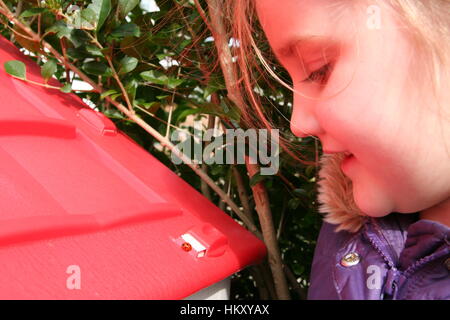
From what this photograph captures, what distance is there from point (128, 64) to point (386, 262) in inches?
29.8

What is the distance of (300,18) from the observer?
800 millimetres

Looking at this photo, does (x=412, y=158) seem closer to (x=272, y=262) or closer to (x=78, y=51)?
(x=272, y=262)

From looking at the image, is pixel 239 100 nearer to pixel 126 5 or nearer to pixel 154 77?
pixel 154 77

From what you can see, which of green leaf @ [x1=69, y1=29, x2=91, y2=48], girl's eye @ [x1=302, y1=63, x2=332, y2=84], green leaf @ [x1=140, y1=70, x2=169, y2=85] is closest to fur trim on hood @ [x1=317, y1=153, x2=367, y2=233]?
girl's eye @ [x1=302, y1=63, x2=332, y2=84]

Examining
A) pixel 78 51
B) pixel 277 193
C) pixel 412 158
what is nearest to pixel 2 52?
pixel 78 51

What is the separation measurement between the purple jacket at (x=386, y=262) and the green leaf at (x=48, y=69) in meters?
0.77

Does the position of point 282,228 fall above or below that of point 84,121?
below

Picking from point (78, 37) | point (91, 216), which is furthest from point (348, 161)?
point (78, 37)

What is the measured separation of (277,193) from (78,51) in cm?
69

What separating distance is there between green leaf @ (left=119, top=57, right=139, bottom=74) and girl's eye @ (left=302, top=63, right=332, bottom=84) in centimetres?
52

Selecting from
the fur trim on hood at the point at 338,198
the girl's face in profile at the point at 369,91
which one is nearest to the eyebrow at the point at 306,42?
the girl's face in profile at the point at 369,91

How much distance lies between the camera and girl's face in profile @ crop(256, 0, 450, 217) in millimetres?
756

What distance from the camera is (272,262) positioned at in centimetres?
126

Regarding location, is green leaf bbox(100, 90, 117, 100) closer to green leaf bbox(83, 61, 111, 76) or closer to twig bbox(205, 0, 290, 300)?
green leaf bbox(83, 61, 111, 76)
